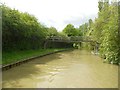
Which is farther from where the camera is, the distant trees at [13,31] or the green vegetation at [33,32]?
the distant trees at [13,31]

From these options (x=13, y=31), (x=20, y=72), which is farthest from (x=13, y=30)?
(x=20, y=72)

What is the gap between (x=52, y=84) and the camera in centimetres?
1223

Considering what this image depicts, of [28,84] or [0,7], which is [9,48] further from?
[28,84]

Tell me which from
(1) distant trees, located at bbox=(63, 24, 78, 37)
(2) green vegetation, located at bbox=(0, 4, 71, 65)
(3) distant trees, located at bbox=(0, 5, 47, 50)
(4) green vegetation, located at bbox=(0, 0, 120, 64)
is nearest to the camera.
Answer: (4) green vegetation, located at bbox=(0, 0, 120, 64)

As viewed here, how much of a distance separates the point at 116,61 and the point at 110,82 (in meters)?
9.05

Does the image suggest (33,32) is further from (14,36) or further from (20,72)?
(20,72)

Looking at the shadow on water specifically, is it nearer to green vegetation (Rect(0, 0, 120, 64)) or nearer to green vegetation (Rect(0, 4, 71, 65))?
green vegetation (Rect(0, 0, 120, 64))

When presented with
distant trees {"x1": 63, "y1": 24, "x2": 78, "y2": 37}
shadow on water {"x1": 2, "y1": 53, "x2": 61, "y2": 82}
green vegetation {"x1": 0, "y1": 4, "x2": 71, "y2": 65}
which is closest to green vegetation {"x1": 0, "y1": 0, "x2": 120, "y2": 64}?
green vegetation {"x1": 0, "y1": 4, "x2": 71, "y2": 65}

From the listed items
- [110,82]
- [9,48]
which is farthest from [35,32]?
[110,82]

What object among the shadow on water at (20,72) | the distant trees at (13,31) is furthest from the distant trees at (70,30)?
the shadow on water at (20,72)

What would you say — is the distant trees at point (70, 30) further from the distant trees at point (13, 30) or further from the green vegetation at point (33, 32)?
the distant trees at point (13, 30)

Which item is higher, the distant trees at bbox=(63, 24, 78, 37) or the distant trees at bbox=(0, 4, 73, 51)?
the distant trees at bbox=(63, 24, 78, 37)

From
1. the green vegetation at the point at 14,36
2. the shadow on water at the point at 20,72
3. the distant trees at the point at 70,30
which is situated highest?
the distant trees at the point at 70,30

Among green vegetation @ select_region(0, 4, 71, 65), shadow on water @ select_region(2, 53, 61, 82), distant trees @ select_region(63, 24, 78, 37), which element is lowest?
shadow on water @ select_region(2, 53, 61, 82)
